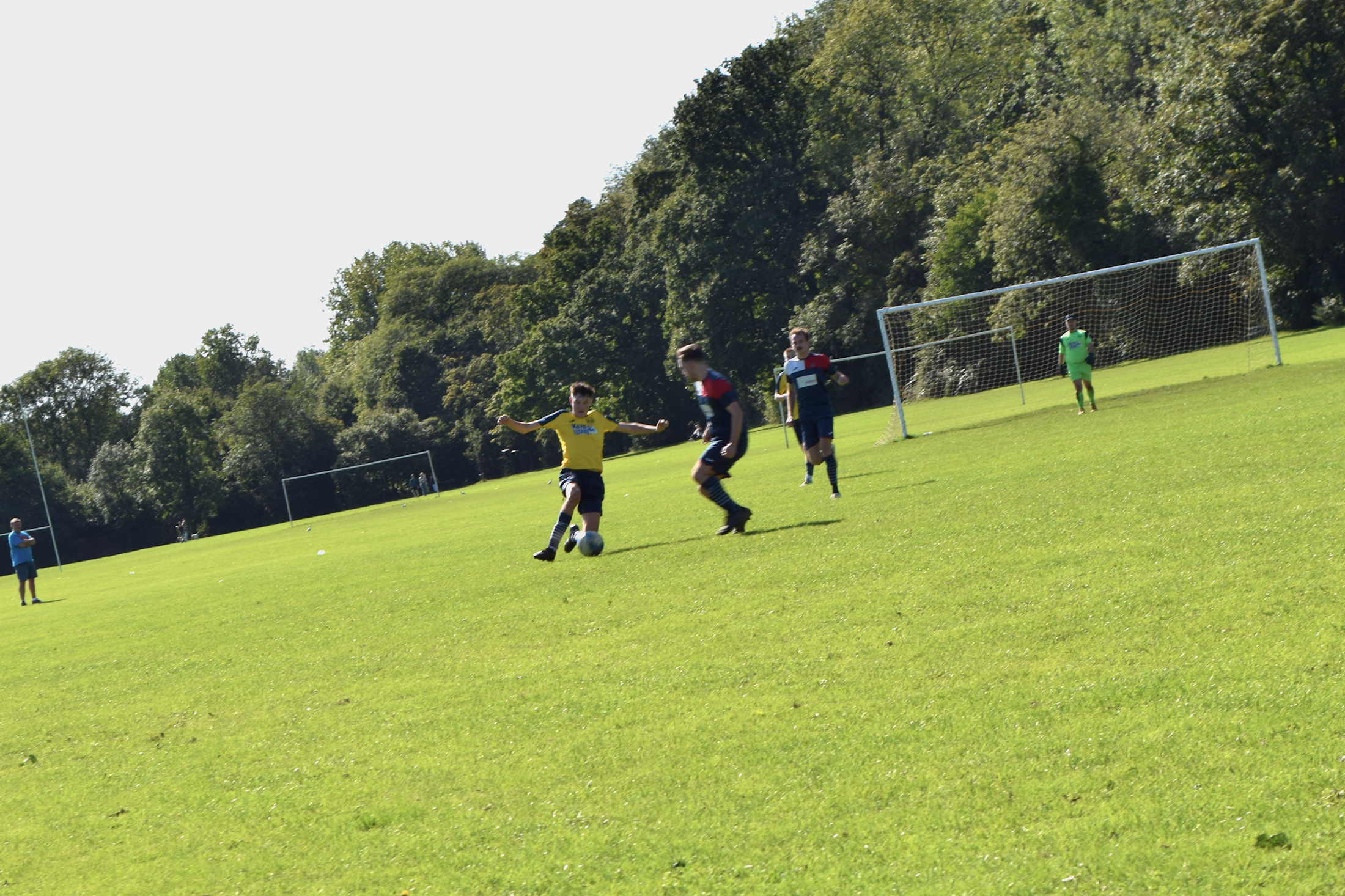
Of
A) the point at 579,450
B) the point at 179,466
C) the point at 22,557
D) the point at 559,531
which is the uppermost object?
the point at 179,466

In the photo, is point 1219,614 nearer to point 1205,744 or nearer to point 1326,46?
point 1205,744

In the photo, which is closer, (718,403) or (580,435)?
(580,435)

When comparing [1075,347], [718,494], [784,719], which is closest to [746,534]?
[718,494]

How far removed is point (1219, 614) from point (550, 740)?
3.64m

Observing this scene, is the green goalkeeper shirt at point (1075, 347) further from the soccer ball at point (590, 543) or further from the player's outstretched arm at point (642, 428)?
the soccer ball at point (590, 543)

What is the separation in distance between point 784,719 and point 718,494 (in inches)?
302

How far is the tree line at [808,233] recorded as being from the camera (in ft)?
141

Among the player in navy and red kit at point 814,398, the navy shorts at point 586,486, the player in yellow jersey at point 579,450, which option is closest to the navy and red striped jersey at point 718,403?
the player in yellow jersey at point 579,450

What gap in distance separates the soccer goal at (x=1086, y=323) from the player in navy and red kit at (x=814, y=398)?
861 inches

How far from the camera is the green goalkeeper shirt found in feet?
75.2

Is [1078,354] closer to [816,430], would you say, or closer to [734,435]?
[816,430]

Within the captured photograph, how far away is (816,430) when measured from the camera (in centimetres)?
1552

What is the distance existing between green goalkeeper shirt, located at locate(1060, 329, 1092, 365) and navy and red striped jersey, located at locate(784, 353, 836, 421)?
9.32m

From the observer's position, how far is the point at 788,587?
9.31 meters
